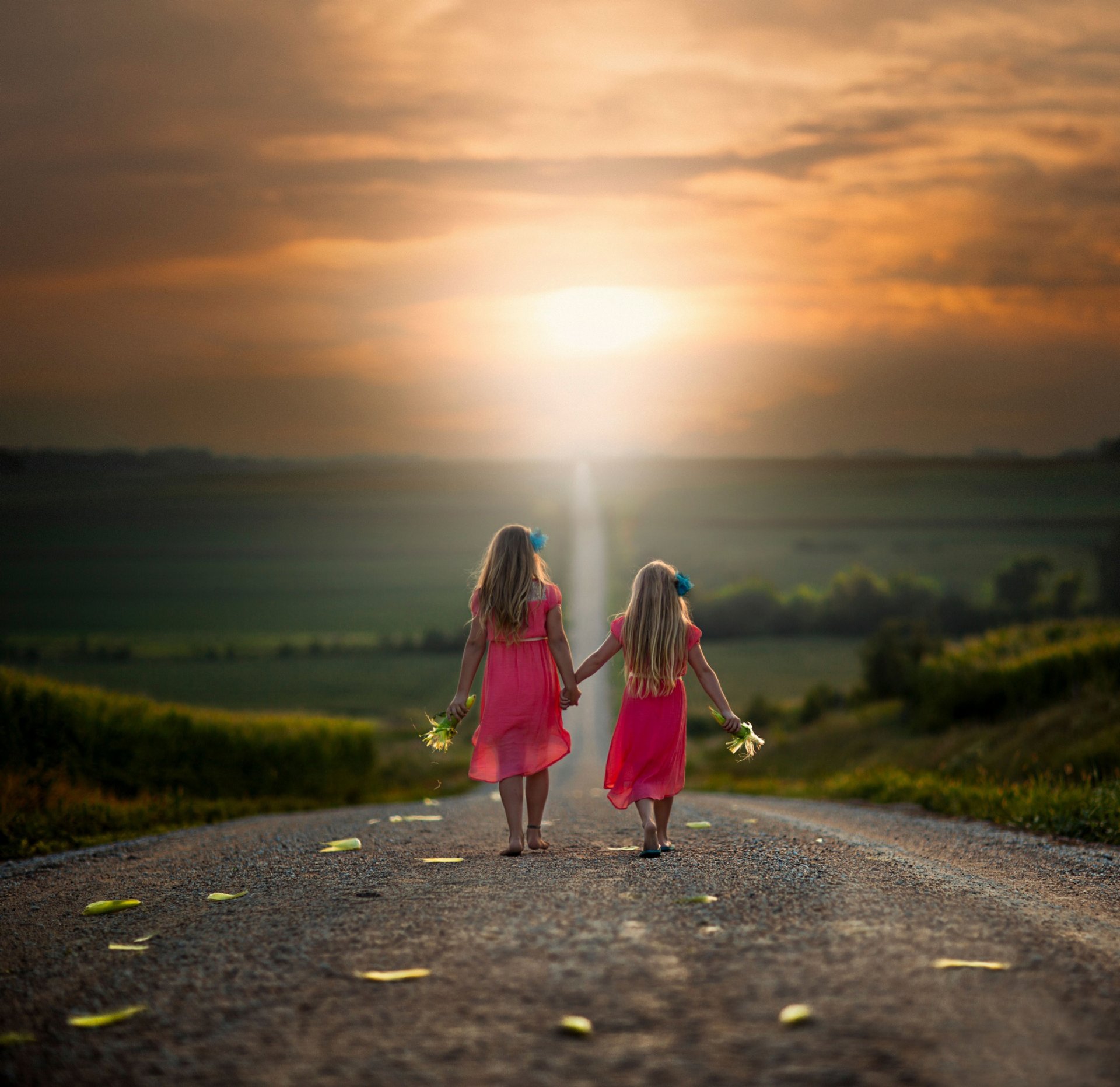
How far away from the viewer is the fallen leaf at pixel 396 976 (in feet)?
14.8

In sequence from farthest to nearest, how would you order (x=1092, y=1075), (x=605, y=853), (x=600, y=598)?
(x=600, y=598), (x=605, y=853), (x=1092, y=1075)

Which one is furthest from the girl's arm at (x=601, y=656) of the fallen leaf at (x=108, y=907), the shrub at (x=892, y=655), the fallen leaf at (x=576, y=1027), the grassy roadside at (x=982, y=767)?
the shrub at (x=892, y=655)

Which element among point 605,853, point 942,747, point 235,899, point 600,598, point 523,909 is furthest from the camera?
point 600,598

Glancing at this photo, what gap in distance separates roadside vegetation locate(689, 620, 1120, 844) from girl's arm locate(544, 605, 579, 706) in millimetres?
5861

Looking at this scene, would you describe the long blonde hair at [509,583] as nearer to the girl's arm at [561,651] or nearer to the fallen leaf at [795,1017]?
the girl's arm at [561,651]

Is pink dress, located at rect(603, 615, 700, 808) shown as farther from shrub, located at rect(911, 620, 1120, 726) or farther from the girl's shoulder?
shrub, located at rect(911, 620, 1120, 726)

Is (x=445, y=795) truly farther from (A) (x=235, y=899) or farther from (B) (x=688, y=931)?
(B) (x=688, y=931)

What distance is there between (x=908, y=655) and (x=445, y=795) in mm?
24548

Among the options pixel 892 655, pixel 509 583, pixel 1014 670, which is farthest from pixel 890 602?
pixel 509 583

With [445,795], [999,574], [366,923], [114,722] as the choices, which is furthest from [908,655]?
[999,574]

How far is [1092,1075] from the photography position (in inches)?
144

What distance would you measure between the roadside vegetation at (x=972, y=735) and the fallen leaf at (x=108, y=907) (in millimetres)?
8754

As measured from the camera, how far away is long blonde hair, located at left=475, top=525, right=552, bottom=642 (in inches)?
308

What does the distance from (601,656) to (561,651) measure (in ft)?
1.04
